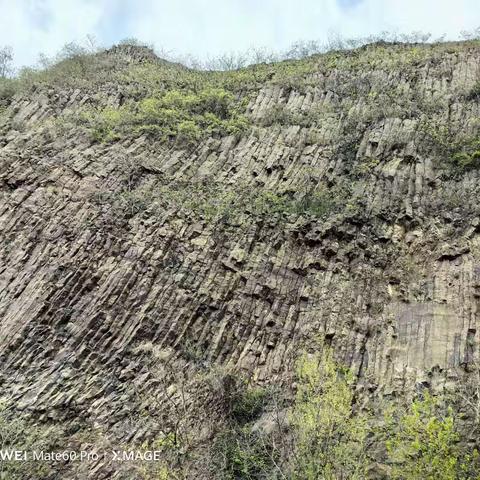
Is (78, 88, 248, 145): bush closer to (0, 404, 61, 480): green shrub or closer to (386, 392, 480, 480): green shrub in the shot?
(0, 404, 61, 480): green shrub

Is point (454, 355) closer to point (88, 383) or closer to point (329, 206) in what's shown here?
point (329, 206)

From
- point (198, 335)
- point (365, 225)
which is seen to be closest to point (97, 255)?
point (198, 335)

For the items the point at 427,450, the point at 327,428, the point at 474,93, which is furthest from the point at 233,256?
the point at 474,93

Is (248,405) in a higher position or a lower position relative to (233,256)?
lower

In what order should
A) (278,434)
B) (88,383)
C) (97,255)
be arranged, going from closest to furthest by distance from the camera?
(278,434)
(88,383)
(97,255)

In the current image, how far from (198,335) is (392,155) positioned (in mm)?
8941

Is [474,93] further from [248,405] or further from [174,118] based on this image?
[248,405]

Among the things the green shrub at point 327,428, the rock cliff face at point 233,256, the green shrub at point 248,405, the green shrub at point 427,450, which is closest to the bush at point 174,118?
the rock cliff face at point 233,256

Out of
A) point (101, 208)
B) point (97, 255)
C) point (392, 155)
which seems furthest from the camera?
point (392, 155)

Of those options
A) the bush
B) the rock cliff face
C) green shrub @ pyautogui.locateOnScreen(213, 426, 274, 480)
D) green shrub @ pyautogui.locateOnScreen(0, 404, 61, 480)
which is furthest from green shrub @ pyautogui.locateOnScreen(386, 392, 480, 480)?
the bush

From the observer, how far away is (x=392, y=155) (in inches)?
649

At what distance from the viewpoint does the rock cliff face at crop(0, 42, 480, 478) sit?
11.8 m

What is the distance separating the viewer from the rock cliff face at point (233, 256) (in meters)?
11.8

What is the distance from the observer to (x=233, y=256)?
14.5m
